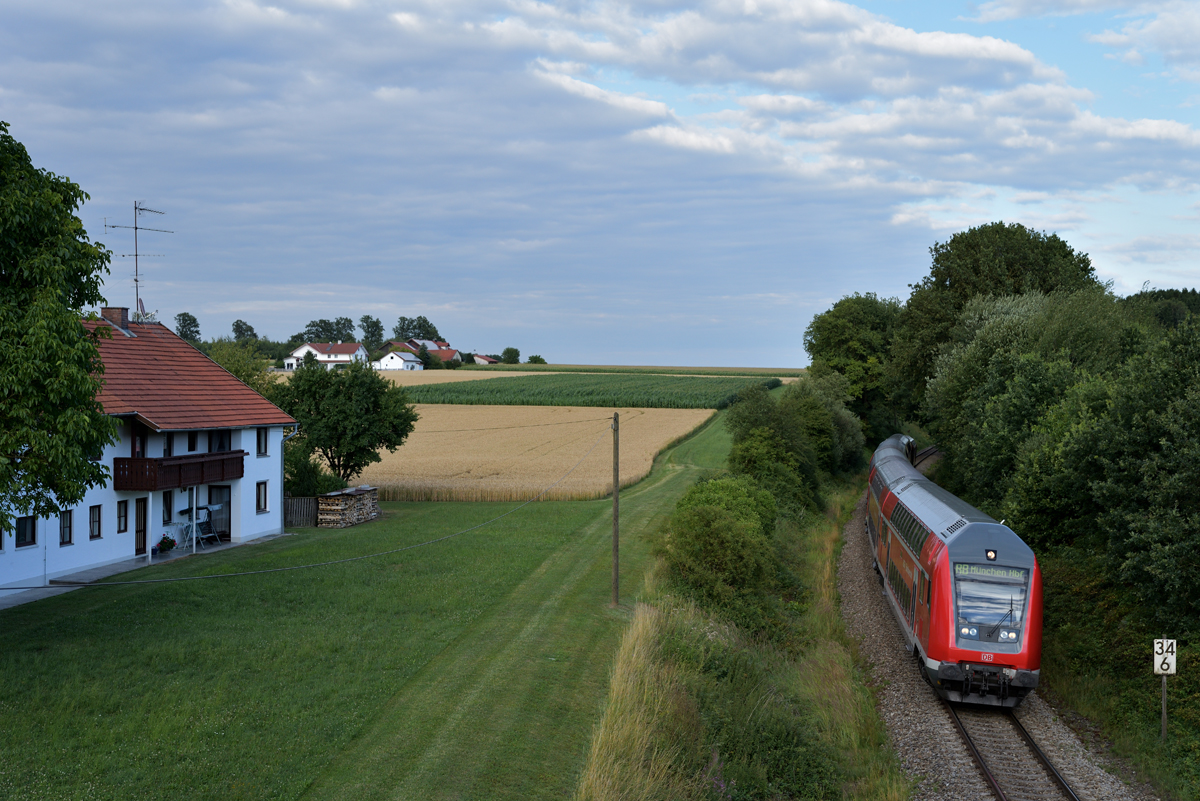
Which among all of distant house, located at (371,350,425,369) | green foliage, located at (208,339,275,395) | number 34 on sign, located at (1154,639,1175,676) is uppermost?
distant house, located at (371,350,425,369)

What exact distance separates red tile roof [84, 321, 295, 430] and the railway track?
976 inches

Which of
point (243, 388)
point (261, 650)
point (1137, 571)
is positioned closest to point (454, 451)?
point (243, 388)

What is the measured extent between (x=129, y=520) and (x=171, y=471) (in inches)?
83.2

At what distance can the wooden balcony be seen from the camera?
25.8 meters

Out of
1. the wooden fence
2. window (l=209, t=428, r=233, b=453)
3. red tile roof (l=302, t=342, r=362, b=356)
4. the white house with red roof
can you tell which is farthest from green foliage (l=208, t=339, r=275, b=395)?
red tile roof (l=302, t=342, r=362, b=356)

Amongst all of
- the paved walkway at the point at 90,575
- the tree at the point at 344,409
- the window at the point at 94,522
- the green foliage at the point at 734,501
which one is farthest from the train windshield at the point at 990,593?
the tree at the point at 344,409

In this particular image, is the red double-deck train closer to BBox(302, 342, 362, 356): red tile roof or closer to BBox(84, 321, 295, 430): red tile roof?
BBox(84, 321, 295, 430): red tile roof

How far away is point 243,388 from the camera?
33.3 m

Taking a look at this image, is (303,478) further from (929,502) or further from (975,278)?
(975,278)

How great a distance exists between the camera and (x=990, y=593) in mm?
15859

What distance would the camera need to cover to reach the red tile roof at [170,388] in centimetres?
2705

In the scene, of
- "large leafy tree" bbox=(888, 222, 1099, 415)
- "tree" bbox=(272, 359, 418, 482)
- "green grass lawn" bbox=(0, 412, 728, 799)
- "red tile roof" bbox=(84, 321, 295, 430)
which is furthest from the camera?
"large leafy tree" bbox=(888, 222, 1099, 415)

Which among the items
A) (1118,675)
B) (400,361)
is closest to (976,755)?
(1118,675)

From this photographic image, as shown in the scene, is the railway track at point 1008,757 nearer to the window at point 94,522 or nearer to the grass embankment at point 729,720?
the grass embankment at point 729,720
